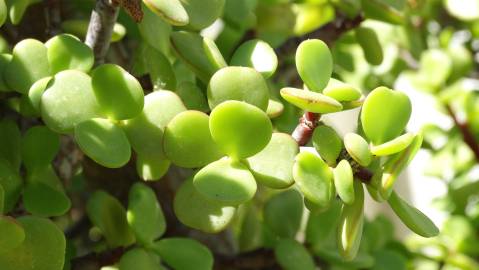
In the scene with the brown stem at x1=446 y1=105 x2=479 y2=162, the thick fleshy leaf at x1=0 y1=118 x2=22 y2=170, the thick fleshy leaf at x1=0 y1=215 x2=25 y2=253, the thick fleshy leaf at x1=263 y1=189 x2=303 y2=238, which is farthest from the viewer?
the brown stem at x1=446 y1=105 x2=479 y2=162

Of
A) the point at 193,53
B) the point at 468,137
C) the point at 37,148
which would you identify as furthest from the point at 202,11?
the point at 468,137

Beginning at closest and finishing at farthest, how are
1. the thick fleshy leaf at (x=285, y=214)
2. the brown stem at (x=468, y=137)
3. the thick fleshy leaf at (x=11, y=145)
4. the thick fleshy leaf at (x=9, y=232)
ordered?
the thick fleshy leaf at (x=9, y=232) → the thick fleshy leaf at (x=11, y=145) → the thick fleshy leaf at (x=285, y=214) → the brown stem at (x=468, y=137)

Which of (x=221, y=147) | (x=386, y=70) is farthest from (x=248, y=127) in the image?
(x=386, y=70)

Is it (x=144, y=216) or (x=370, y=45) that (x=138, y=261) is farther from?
(x=370, y=45)

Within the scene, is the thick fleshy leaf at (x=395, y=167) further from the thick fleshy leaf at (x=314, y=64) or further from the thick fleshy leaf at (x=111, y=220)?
the thick fleshy leaf at (x=111, y=220)

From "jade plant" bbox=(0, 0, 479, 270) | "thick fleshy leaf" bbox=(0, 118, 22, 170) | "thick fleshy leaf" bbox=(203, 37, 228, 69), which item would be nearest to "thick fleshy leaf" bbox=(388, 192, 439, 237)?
"jade plant" bbox=(0, 0, 479, 270)

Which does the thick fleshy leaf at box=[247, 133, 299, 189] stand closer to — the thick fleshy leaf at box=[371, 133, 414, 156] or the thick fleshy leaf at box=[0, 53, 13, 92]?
the thick fleshy leaf at box=[371, 133, 414, 156]

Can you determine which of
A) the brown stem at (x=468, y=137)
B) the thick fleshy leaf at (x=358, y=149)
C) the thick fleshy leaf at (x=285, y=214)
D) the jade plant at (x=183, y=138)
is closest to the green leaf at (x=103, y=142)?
the jade plant at (x=183, y=138)
